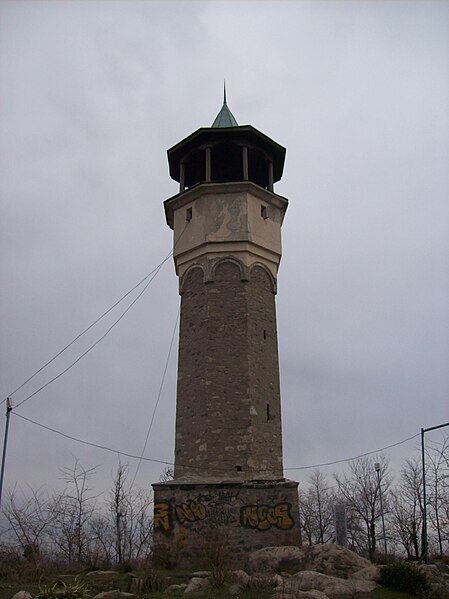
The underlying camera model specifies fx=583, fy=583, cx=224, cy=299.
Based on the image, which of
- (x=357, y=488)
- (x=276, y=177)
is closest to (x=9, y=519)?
(x=276, y=177)

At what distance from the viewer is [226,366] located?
17.9 m

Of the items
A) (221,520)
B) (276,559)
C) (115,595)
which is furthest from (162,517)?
(115,595)

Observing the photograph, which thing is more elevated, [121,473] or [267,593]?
[121,473]

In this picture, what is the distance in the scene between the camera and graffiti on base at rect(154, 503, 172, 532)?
15898 mm

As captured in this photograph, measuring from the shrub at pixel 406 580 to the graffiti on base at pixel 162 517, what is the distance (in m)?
5.76

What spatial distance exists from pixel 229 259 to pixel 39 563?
10.7 metres

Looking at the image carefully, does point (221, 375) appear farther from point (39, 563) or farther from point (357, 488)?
point (357, 488)

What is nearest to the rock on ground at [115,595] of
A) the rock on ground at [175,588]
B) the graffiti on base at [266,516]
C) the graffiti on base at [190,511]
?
the rock on ground at [175,588]

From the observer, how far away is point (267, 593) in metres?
11.8

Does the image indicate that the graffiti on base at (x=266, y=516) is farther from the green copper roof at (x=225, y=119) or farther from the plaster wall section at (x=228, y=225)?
the green copper roof at (x=225, y=119)

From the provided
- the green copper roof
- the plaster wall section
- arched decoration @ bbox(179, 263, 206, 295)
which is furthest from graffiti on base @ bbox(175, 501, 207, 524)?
the green copper roof

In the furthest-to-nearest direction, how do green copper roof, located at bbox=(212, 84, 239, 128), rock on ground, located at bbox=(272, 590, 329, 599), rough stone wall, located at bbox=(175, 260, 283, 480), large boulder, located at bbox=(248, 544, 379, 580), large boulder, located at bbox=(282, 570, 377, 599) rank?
green copper roof, located at bbox=(212, 84, 239, 128) < rough stone wall, located at bbox=(175, 260, 283, 480) < large boulder, located at bbox=(248, 544, 379, 580) < large boulder, located at bbox=(282, 570, 377, 599) < rock on ground, located at bbox=(272, 590, 329, 599)

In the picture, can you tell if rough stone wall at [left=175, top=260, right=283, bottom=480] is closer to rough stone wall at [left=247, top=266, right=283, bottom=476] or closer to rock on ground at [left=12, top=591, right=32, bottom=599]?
rough stone wall at [left=247, top=266, right=283, bottom=476]

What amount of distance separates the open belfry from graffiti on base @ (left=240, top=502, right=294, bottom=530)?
0.03 metres
